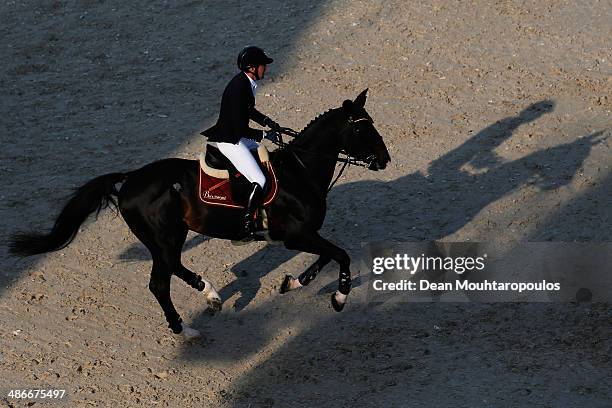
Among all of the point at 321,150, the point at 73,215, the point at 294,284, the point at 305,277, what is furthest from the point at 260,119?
the point at 73,215

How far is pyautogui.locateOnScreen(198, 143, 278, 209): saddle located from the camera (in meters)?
13.3

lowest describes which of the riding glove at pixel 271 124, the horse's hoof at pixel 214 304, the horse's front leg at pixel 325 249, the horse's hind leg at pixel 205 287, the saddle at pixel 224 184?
the horse's hoof at pixel 214 304

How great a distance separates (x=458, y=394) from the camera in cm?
1223

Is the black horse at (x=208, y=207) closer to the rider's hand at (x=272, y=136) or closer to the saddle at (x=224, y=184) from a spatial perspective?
the saddle at (x=224, y=184)

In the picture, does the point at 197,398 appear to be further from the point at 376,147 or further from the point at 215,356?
the point at 376,147

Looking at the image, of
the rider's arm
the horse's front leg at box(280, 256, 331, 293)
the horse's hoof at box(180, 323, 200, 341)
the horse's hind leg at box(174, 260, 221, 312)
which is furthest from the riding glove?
the horse's hoof at box(180, 323, 200, 341)

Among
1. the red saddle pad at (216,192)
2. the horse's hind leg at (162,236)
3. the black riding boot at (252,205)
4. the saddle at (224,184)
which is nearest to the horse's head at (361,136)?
the saddle at (224,184)

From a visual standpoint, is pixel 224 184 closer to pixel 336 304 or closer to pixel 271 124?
pixel 271 124

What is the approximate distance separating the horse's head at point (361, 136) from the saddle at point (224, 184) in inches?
46.9

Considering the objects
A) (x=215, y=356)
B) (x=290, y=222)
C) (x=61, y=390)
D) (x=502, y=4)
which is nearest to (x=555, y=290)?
(x=290, y=222)

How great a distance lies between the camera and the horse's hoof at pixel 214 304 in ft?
46.2

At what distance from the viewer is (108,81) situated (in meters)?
21.5

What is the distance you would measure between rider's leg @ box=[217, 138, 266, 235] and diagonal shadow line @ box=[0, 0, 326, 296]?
13.5ft

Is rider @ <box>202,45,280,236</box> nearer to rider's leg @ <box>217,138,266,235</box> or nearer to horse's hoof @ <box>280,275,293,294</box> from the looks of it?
rider's leg @ <box>217,138,266,235</box>
